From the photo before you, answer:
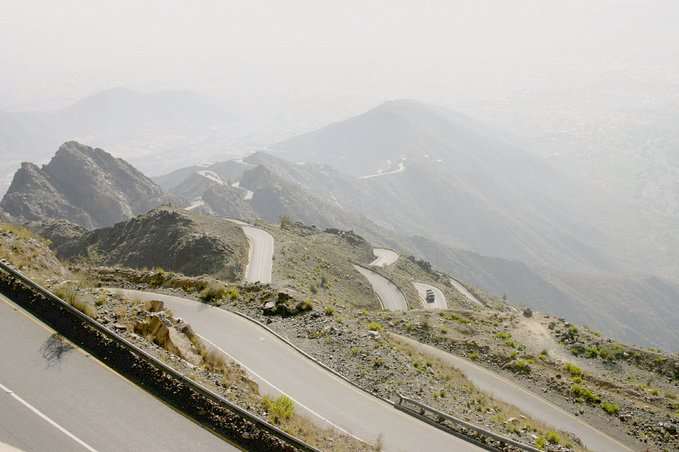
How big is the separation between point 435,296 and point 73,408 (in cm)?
6924

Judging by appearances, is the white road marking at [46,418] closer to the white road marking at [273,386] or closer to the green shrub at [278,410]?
the green shrub at [278,410]

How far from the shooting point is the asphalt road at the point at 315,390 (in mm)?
14797

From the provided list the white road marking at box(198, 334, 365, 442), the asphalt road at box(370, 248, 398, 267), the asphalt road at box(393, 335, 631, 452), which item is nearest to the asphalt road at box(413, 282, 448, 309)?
the asphalt road at box(370, 248, 398, 267)

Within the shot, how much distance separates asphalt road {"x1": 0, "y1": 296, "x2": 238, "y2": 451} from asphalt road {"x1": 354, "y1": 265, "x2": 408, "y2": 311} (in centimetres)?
4536

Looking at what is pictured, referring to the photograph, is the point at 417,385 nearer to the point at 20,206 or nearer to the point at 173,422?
the point at 173,422

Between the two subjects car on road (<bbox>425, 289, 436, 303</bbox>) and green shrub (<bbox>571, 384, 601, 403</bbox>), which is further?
car on road (<bbox>425, 289, 436, 303</bbox>)

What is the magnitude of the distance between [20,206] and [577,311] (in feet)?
629

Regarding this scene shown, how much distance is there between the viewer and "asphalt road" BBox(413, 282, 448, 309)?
7016 centimetres

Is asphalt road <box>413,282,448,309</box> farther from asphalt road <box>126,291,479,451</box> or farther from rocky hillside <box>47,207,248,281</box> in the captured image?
asphalt road <box>126,291,479,451</box>

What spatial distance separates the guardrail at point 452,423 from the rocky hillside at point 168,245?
95.1 feet

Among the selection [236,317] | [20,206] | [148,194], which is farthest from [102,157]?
[236,317]

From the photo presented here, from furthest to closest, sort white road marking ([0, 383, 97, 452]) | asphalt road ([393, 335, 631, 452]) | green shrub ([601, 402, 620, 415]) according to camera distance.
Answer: green shrub ([601, 402, 620, 415]) < asphalt road ([393, 335, 631, 452]) < white road marking ([0, 383, 97, 452])

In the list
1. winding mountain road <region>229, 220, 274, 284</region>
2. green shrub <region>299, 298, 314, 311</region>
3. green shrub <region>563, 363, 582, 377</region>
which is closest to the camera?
green shrub <region>299, 298, 314, 311</region>

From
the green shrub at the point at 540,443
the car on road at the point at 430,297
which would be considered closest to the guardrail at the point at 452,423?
the green shrub at the point at 540,443
